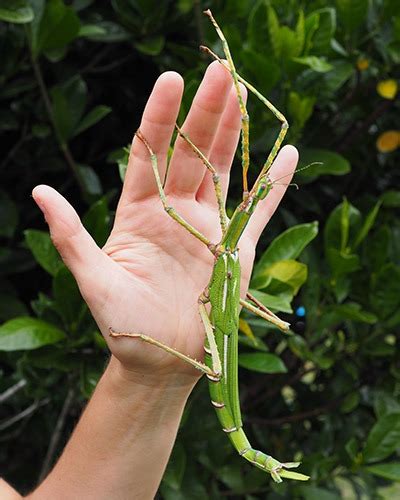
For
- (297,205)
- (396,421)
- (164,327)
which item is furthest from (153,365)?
(297,205)

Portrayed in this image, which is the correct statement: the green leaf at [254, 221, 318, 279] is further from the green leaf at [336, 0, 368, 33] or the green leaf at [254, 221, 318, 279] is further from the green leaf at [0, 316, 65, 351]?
the green leaf at [336, 0, 368, 33]

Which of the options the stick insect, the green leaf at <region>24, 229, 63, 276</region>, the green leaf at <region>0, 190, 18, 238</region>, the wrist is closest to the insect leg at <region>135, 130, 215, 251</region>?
the stick insect

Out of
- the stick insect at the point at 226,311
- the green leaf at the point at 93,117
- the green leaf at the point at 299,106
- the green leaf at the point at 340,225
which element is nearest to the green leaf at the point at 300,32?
the green leaf at the point at 299,106

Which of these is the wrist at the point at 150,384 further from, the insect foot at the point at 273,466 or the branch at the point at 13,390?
the branch at the point at 13,390

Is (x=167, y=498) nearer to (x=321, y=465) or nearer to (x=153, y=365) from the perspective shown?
(x=321, y=465)

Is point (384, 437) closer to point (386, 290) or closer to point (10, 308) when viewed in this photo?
point (386, 290)
